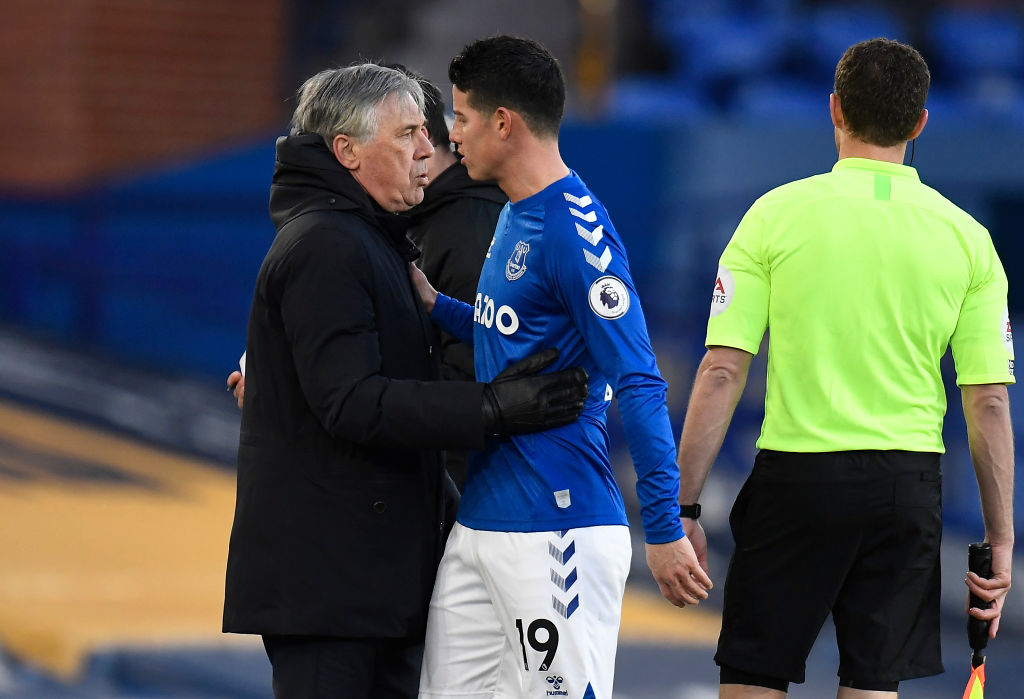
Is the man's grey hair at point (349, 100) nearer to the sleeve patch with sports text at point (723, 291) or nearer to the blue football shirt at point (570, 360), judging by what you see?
the blue football shirt at point (570, 360)

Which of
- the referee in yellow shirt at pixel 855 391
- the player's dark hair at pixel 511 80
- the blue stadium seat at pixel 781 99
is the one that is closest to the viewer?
the player's dark hair at pixel 511 80

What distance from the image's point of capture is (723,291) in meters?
2.79

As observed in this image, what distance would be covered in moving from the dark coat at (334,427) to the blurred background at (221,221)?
287cm

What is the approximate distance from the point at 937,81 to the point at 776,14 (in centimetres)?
141

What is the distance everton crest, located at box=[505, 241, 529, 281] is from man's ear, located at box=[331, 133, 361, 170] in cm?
36

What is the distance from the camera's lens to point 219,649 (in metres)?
5.70

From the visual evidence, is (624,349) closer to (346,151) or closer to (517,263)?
(517,263)

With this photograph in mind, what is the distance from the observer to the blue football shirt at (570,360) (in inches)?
98.2

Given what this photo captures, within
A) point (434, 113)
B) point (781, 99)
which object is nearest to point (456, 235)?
point (434, 113)

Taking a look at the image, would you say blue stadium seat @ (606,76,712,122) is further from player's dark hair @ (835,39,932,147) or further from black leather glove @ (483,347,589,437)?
black leather glove @ (483,347,589,437)

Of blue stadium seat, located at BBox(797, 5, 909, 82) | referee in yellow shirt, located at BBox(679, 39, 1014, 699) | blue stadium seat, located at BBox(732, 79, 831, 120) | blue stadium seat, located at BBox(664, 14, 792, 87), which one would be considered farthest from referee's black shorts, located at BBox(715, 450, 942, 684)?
blue stadium seat, located at BBox(797, 5, 909, 82)

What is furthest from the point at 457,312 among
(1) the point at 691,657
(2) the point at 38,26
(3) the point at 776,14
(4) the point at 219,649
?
(3) the point at 776,14

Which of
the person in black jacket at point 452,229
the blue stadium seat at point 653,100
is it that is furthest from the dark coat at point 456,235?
the blue stadium seat at point 653,100

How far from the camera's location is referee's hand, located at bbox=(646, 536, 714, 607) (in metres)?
2.52
